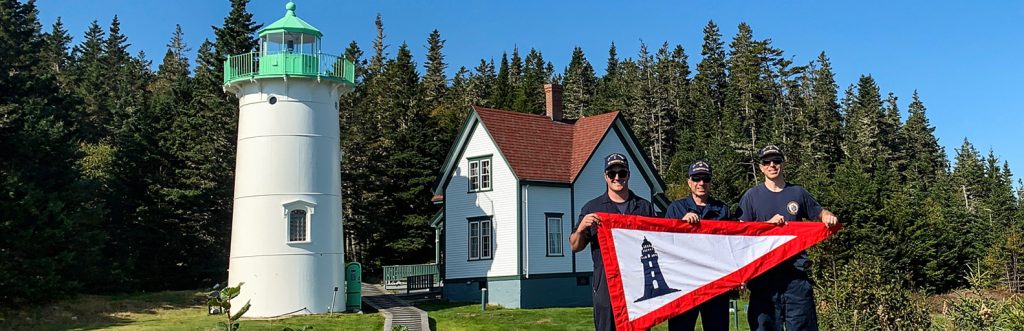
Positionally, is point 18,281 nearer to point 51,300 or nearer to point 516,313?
point 51,300

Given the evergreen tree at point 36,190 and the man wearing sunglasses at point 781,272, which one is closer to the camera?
the man wearing sunglasses at point 781,272

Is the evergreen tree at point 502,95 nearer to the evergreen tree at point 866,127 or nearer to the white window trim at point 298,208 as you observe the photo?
the evergreen tree at point 866,127

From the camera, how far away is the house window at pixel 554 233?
34.0 meters

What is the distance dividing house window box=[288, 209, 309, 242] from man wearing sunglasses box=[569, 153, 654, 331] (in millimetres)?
24258

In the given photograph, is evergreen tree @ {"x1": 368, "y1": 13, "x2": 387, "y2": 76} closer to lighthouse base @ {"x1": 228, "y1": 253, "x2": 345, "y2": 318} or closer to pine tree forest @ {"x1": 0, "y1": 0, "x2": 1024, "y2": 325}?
pine tree forest @ {"x1": 0, "y1": 0, "x2": 1024, "y2": 325}

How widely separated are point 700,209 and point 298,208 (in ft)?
79.1

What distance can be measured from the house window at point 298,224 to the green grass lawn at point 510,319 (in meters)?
5.15

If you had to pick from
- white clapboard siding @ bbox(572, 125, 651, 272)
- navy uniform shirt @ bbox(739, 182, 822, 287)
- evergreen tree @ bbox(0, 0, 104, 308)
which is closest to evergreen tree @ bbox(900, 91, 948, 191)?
white clapboard siding @ bbox(572, 125, 651, 272)

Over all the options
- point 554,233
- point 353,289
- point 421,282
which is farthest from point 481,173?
point 353,289

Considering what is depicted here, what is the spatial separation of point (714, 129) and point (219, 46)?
45.6 m

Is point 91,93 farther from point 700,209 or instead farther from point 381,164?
point 700,209

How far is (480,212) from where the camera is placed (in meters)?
34.8

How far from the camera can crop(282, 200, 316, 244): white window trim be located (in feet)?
98.4

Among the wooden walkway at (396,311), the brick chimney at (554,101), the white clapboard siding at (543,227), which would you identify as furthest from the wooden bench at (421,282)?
the brick chimney at (554,101)
